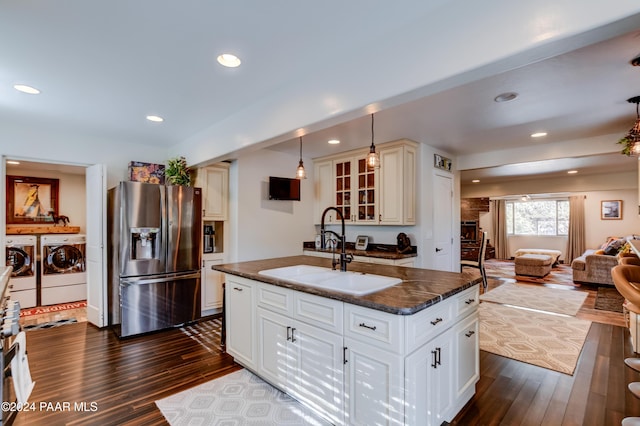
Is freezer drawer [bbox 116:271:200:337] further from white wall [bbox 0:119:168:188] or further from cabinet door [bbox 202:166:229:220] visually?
white wall [bbox 0:119:168:188]

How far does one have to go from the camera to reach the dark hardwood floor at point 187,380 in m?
2.12

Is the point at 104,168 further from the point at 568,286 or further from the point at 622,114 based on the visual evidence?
the point at 568,286

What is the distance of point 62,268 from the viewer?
4949 mm

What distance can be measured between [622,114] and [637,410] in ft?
9.07

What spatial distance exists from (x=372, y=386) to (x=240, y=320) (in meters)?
1.40

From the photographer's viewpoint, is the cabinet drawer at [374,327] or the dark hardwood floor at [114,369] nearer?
the cabinet drawer at [374,327]

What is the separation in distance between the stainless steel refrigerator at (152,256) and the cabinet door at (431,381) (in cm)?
320

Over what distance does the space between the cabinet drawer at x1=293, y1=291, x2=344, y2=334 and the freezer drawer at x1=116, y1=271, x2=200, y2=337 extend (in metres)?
2.37

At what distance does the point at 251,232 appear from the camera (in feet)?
14.8

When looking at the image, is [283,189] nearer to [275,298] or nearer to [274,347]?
[275,298]

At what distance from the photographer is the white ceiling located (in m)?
1.63

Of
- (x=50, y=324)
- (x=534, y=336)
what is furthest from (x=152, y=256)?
(x=534, y=336)

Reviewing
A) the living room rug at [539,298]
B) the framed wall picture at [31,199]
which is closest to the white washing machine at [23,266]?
the framed wall picture at [31,199]

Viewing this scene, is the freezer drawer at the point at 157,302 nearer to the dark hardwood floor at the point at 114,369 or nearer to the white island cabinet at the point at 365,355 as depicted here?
the dark hardwood floor at the point at 114,369
